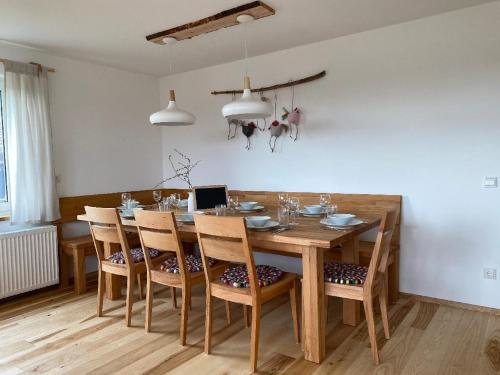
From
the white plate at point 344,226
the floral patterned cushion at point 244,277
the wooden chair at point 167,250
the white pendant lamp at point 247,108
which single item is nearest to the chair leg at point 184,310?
the wooden chair at point 167,250

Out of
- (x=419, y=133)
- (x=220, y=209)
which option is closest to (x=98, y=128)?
(x=220, y=209)

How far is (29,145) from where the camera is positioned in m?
3.32

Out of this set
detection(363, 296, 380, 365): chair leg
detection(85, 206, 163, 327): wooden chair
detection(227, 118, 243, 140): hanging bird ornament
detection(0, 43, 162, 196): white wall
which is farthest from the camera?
detection(227, 118, 243, 140): hanging bird ornament

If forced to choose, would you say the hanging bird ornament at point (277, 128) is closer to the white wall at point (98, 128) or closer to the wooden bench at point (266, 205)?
the wooden bench at point (266, 205)

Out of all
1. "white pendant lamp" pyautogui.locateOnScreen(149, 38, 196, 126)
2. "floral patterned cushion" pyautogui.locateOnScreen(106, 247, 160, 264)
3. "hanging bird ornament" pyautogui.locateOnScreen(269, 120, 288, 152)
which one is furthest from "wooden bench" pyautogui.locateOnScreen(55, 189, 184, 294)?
"hanging bird ornament" pyautogui.locateOnScreen(269, 120, 288, 152)

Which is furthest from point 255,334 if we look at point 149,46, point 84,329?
point 149,46

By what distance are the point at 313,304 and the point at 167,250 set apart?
38.7 inches

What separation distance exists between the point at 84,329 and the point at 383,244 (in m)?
2.13

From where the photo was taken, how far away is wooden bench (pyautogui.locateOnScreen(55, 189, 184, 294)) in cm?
342

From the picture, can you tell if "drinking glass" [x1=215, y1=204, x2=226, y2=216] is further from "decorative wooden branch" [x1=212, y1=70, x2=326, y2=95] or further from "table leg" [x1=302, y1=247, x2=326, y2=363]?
"decorative wooden branch" [x1=212, y1=70, x2=326, y2=95]

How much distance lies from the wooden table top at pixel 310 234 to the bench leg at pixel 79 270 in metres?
1.46

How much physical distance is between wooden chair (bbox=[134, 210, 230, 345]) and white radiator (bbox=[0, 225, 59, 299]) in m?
1.39

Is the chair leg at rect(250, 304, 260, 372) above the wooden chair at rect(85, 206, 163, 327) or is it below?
below

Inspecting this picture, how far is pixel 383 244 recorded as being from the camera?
6.95 feet
